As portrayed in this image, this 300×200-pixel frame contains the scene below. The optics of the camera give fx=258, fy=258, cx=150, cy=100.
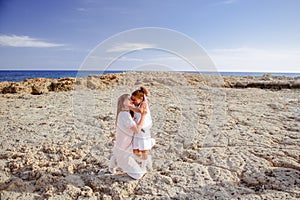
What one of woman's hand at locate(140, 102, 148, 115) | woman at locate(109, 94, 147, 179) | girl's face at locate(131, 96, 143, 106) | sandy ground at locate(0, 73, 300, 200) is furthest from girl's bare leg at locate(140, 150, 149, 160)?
girl's face at locate(131, 96, 143, 106)

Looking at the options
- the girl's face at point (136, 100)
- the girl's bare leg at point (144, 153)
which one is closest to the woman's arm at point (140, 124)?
A: the girl's face at point (136, 100)

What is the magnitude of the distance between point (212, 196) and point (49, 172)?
2002 millimetres

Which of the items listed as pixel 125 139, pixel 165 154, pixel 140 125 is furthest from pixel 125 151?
pixel 165 154

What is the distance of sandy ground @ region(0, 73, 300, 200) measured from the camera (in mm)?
2926

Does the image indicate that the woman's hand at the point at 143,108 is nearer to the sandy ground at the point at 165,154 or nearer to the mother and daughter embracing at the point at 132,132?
the mother and daughter embracing at the point at 132,132

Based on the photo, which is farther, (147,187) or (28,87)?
(28,87)

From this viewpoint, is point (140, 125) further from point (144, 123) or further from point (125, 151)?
point (125, 151)

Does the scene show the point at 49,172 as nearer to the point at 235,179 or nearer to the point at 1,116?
the point at 235,179

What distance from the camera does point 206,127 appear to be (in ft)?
17.9

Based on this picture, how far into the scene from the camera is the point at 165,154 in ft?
13.0

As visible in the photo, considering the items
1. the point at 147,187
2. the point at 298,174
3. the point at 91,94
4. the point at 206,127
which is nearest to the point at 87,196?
the point at 147,187

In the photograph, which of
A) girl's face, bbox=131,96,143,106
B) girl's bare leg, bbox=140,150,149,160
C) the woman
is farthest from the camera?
girl's bare leg, bbox=140,150,149,160

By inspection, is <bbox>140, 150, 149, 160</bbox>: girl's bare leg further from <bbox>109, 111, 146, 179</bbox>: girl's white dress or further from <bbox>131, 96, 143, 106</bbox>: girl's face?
<bbox>131, 96, 143, 106</bbox>: girl's face

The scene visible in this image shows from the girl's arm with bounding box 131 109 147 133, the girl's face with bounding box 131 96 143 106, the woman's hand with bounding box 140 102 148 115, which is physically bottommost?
the girl's arm with bounding box 131 109 147 133
